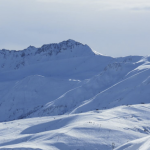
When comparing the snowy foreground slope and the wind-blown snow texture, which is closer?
the snowy foreground slope

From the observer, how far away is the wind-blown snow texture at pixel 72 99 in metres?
19.9

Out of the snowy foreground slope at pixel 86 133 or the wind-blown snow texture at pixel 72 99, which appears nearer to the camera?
the snowy foreground slope at pixel 86 133

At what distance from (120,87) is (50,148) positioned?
53.7 m

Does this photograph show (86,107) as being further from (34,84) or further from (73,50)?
(73,50)

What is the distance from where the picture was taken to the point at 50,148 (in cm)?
1836

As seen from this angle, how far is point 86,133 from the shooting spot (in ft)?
66.1

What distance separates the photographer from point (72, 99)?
276ft

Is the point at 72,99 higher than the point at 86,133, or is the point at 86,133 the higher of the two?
the point at 72,99

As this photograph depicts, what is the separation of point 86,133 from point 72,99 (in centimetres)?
6396

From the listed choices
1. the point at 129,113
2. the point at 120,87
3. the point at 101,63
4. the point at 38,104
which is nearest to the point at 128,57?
the point at 101,63

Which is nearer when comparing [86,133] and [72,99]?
[86,133]

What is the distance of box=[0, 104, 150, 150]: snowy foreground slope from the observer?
1873cm

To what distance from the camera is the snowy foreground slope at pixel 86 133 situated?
18.7m

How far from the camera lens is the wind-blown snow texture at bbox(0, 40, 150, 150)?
19.9 m
